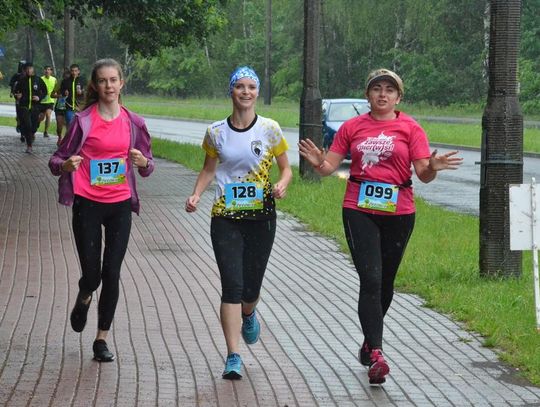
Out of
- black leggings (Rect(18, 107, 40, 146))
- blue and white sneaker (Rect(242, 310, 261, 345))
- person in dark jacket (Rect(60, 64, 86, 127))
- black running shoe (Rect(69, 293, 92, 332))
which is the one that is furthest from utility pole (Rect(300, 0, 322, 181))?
blue and white sneaker (Rect(242, 310, 261, 345))

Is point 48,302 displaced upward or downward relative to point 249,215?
downward

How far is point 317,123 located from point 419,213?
4.52 meters

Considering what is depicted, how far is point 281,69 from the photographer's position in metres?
88.3

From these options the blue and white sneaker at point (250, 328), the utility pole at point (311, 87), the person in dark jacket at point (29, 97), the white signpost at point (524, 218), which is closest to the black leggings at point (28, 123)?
the person in dark jacket at point (29, 97)

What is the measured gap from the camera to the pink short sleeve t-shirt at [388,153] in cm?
756

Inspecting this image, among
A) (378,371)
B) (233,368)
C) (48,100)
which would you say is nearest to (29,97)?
(48,100)

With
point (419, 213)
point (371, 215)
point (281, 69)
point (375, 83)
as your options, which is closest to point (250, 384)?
point (371, 215)

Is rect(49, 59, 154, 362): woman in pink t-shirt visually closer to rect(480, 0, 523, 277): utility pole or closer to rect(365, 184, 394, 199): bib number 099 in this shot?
→ rect(365, 184, 394, 199): bib number 099

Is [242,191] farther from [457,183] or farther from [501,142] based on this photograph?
[457,183]

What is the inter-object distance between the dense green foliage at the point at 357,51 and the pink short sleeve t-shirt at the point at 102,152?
3890 centimetres

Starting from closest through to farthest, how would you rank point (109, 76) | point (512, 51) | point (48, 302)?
point (109, 76)
point (48, 302)
point (512, 51)

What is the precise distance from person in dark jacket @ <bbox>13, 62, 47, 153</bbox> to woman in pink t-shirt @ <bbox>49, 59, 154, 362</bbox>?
2107 centimetres

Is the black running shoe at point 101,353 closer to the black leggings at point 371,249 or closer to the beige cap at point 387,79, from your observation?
the black leggings at point 371,249

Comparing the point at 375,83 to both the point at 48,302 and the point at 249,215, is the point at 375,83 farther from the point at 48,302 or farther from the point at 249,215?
the point at 48,302
